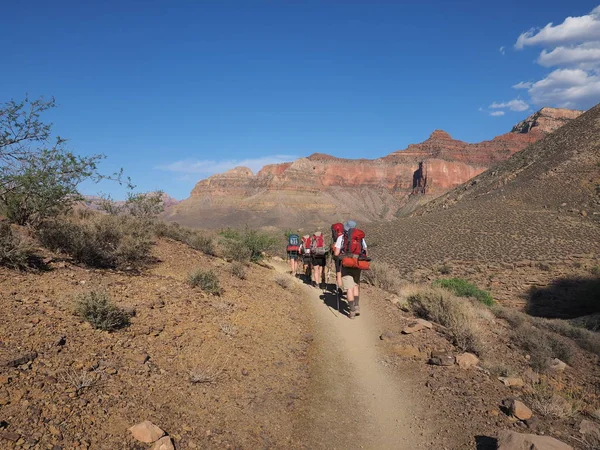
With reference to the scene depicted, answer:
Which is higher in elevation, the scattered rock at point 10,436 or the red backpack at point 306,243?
the red backpack at point 306,243

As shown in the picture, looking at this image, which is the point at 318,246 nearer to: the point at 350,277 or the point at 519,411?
the point at 350,277

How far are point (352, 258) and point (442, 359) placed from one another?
266 cm

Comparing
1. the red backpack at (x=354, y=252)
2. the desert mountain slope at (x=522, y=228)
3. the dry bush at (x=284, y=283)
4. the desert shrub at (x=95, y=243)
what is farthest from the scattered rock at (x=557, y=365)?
the desert mountain slope at (x=522, y=228)

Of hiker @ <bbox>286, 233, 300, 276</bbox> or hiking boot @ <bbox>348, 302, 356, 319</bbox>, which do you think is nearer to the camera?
hiking boot @ <bbox>348, 302, 356, 319</bbox>

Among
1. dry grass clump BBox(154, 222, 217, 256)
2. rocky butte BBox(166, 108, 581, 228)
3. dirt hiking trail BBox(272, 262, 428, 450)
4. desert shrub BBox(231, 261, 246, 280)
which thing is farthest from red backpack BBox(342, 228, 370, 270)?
rocky butte BBox(166, 108, 581, 228)

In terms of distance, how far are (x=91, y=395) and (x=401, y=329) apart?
5759 millimetres

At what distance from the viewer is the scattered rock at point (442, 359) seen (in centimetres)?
601

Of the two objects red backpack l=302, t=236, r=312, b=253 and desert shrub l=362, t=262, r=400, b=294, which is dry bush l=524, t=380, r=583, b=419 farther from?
red backpack l=302, t=236, r=312, b=253

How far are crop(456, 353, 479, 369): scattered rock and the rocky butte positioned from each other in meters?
101

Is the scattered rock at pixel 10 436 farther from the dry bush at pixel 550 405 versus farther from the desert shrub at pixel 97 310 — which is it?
the dry bush at pixel 550 405

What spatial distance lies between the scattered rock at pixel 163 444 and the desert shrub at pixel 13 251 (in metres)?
4.35

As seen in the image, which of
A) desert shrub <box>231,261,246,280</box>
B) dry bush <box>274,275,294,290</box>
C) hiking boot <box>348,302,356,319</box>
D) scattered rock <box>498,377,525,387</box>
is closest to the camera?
scattered rock <box>498,377,525,387</box>

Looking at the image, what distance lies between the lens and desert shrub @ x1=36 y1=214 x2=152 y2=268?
7.80 m

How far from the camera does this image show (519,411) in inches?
178
